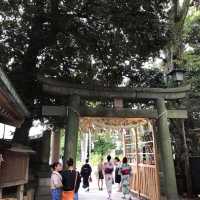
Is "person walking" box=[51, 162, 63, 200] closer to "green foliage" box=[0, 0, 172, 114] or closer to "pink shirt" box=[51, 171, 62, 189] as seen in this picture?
"pink shirt" box=[51, 171, 62, 189]

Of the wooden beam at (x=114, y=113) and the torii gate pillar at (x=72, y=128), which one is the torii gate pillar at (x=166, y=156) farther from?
the torii gate pillar at (x=72, y=128)

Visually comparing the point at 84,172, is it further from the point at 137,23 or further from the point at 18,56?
the point at 137,23

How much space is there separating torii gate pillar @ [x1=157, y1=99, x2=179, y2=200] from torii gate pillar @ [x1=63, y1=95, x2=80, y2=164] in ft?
9.77

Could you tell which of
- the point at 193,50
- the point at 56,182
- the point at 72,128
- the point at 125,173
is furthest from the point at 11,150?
the point at 193,50

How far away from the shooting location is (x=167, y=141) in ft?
37.2

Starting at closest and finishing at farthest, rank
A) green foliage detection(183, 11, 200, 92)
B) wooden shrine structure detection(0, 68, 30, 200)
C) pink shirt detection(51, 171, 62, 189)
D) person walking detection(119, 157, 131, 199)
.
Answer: wooden shrine structure detection(0, 68, 30, 200)
pink shirt detection(51, 171, 62, 189)
person walking detection(119, 157, 131, 199)
green foliage detection(183, 11, 200, 92)

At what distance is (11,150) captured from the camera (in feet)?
25.8

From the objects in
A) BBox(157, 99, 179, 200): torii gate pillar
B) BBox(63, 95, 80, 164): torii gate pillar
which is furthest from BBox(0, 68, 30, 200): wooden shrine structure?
BBox(157, 99, 179, 200): torii gate pillar

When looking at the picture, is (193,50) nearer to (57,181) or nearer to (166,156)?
(166,156)

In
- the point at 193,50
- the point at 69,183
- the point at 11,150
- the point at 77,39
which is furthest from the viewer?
the point at 193,50

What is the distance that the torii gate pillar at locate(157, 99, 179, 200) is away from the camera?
10.9 m

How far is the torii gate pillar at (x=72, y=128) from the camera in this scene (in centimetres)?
1044

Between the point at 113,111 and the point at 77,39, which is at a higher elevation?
the point at 77,39

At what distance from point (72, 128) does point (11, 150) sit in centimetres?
304
